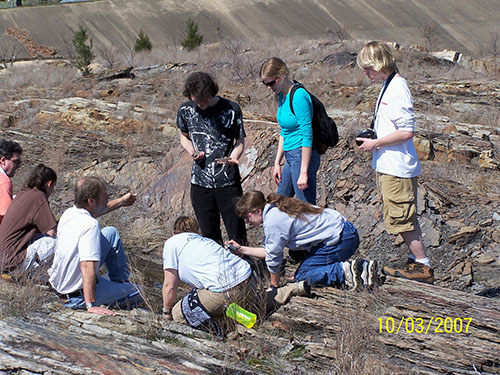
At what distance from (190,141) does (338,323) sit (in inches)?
86.6

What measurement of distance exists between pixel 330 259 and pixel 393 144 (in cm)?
98

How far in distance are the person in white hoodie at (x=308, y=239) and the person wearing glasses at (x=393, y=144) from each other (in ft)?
1.24

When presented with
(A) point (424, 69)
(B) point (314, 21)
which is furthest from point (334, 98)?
(B) point (314, 21)

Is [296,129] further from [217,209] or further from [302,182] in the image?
[217,209]

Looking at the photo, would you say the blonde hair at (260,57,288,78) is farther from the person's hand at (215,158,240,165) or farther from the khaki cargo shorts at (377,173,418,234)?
the khaki cargo shorts at (377,173,418,234)

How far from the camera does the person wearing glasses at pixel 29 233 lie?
488 cm

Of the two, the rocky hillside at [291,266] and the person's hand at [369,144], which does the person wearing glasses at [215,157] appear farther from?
the person's hand at [369,144]

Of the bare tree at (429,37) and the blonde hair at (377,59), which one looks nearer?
the blonde hair at (377,59)

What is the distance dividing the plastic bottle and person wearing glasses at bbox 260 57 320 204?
128cm

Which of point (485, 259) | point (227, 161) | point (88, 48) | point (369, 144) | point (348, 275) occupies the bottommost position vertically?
point (485, 259)

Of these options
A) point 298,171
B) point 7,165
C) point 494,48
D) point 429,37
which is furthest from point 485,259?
point 429,37

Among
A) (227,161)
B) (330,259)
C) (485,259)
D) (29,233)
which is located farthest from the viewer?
(485,259)

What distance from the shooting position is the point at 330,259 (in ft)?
15.1
